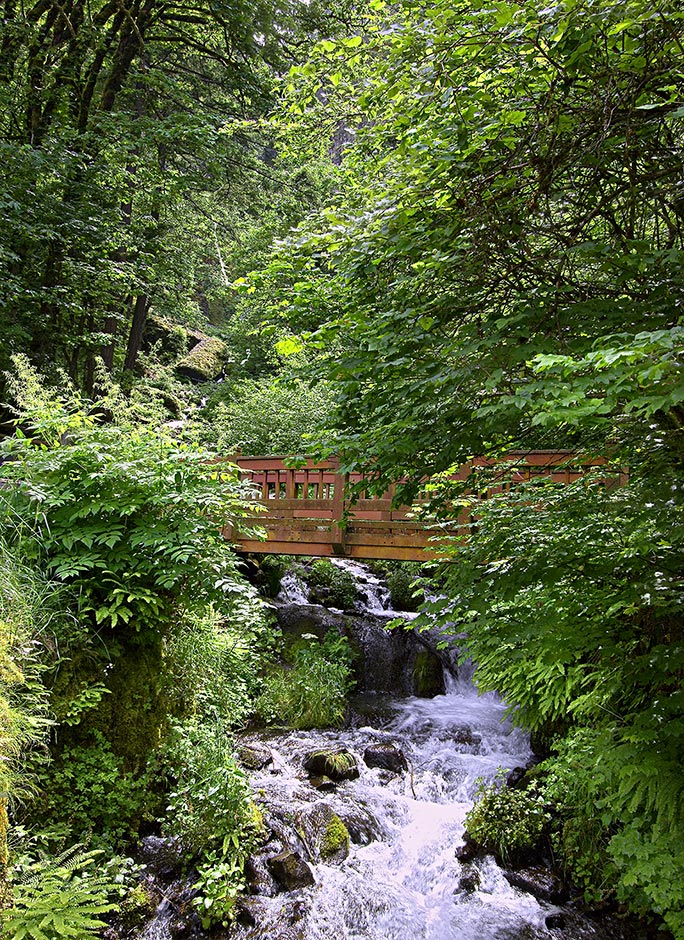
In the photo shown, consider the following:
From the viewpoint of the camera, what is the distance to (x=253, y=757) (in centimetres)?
595

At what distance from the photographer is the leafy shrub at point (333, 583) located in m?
10.3

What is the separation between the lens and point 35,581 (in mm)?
4051

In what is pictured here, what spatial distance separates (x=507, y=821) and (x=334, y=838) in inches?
55.8

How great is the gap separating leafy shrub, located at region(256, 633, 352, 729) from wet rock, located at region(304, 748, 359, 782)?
109 centimetres

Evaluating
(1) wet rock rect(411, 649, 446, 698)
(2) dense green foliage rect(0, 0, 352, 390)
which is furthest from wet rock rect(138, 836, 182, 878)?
(2) dense green foliage rect(0, 0, 352, 390)

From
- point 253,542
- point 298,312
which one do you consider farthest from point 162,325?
point 298,312

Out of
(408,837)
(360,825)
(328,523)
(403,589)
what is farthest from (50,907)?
A: (403,589)

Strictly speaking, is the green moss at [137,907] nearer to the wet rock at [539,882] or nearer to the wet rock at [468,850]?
the wet rock at [468,850]

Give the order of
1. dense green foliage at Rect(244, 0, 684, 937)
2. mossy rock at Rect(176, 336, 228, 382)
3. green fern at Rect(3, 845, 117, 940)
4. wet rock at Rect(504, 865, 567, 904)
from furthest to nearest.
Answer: mossy rock at Rect(176, 336, 228, 382) < wet rock at Rect(504, 865, 567, 904) < green fern at Rect(3, 845, 117, 940) < dense green foliage at Rect(244, 0, 684, 937)

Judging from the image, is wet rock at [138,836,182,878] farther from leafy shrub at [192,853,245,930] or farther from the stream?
A: the stream

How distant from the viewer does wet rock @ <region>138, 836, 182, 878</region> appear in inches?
158

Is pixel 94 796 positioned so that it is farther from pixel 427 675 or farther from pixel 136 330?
pixel 136 330

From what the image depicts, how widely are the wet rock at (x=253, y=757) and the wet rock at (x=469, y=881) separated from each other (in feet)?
6.81

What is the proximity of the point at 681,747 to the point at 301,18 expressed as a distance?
1071 cm
